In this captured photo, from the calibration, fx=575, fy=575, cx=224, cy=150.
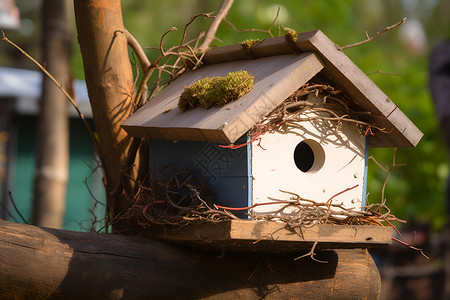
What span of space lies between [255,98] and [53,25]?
3231mm

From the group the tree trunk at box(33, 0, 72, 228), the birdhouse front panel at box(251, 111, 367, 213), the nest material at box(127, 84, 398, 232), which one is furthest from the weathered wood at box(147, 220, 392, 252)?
the tree trunk at box(33, 0, 72, 228)

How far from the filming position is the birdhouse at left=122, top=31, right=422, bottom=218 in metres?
2.23

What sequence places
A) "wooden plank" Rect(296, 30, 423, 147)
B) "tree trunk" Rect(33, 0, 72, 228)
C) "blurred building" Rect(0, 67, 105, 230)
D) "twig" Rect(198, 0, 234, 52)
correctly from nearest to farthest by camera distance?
"wooden plank" Rect(296, 30, 423, 147) → "twig" Rect(198, 0, 234, 52) → "tree trunk" Rect(33, 0, 72, 228) → "blurred building" Rect(0, 67, 105, 230)

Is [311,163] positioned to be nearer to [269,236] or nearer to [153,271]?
[269,236]

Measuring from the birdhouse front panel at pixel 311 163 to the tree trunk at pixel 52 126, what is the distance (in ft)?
9.13

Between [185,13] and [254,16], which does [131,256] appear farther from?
[185,13]

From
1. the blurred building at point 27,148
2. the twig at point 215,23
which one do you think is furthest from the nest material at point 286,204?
the blurred building at point 27,148

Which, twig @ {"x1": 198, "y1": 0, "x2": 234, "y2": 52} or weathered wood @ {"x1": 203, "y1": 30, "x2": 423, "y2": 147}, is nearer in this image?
weathered wood @ {"x1": 203, "y1": 30, "x2": 423, "y2": 147}

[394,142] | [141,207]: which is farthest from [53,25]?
[394,142]

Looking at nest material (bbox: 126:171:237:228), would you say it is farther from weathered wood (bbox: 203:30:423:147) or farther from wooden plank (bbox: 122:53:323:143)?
weathered wood (bbox: 203:30:423:147)

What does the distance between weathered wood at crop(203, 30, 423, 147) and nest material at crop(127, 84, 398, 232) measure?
6 centimetres

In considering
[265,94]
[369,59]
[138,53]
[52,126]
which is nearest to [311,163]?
[265,94]

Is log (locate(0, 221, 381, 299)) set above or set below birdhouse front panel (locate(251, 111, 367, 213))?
below

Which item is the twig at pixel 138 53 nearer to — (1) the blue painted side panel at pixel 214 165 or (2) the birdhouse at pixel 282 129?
(2) the birdhouse at pixel 282 129
